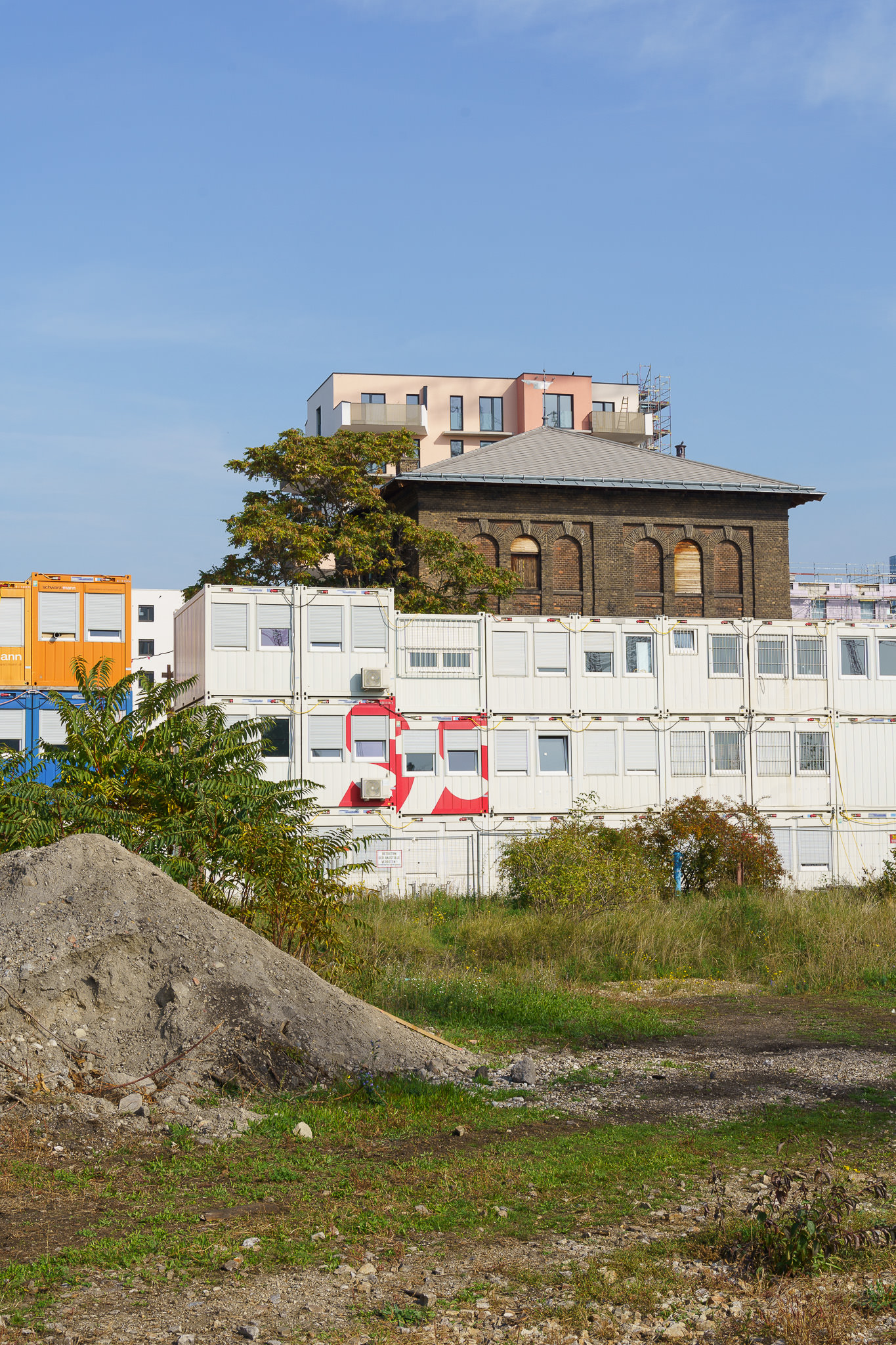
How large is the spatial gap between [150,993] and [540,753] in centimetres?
2087

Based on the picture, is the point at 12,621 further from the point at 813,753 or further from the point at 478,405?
the point at 478,405

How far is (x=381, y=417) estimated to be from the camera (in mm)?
75625

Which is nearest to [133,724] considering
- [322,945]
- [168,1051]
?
[322,945]

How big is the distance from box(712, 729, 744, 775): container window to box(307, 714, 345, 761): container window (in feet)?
30.8

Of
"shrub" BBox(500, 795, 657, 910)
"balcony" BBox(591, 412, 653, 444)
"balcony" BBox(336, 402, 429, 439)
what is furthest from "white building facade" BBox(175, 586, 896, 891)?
"balcony" BBox(591, 412, 653, 444)

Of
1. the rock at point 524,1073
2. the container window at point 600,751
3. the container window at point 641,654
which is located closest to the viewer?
the rock at point 524,1073

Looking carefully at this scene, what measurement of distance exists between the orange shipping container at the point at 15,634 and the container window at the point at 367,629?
8.67 m

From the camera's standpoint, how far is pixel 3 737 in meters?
30.0

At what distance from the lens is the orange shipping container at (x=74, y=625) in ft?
102

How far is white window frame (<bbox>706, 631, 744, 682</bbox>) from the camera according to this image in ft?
102

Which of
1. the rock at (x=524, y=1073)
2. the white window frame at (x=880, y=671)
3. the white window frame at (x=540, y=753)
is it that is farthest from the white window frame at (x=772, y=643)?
the rock at (x=524, y=1073)

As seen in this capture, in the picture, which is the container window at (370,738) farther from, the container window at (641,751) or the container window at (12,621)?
the container window at (12,621)

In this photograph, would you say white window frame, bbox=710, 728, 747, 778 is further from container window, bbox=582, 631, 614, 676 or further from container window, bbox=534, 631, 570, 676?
container window, bbox=534, 631, 570, 676

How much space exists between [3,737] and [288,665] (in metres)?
7.58
